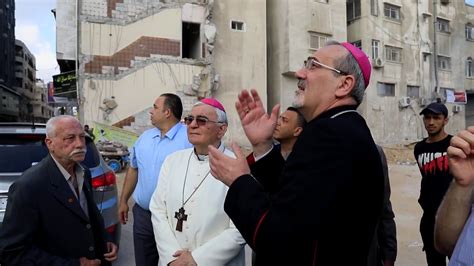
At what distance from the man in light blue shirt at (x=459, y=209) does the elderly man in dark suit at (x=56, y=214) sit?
2015 mm

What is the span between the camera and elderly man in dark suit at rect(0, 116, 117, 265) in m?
2.31

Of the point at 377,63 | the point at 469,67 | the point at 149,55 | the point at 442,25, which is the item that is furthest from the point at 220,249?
the point at 469,67

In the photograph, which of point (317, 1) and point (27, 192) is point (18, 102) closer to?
point (317, 1)

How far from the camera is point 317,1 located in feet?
79.3

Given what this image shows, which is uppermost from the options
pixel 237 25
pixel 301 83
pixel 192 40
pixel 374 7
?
pixel 374 7

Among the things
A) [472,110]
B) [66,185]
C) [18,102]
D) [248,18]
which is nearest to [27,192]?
[66,185]

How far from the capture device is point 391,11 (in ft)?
91.7

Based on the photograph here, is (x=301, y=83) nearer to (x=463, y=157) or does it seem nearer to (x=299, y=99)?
(x=299, y=99)

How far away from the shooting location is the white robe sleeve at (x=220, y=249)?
8.10 ft

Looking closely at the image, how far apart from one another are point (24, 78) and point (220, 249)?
263 ft

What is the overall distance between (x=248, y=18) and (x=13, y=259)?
21.5m

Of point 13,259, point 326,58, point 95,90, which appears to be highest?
point 95,90

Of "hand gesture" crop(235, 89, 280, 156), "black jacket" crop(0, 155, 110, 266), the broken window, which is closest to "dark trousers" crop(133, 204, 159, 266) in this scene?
"black jacket" crop(0, 155, 110, 266)

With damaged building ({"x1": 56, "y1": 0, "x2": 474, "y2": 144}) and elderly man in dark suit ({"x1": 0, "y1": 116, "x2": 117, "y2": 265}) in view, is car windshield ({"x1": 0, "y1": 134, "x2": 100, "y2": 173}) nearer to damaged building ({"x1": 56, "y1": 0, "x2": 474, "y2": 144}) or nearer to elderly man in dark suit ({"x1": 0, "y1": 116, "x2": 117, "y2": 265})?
elderly man in dark suit ({"x1": 0, "y1": 116, "x2": 117, "y2": 265})
